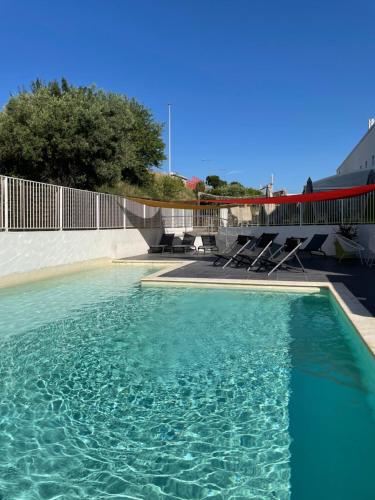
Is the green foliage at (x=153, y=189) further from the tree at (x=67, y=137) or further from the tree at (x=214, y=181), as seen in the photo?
the tree at (x=214, y=181)

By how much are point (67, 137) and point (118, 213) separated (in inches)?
131

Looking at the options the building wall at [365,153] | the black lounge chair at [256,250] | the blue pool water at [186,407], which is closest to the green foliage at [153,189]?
the black lounge chair at [256,250]

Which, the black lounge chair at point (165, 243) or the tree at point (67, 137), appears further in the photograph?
the black lounge chair at point (165, 243)

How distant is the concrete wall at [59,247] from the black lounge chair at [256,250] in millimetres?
4733

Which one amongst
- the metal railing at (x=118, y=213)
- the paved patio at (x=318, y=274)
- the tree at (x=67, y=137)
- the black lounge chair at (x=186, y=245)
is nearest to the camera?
the paved patio at (x=318, y=274)

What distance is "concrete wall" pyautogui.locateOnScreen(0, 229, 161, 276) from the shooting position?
9359 mm

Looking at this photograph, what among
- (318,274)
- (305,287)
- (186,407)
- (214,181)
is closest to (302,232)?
(318,274)

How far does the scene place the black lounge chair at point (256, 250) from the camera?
1042 cm

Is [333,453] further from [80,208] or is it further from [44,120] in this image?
[44,120]

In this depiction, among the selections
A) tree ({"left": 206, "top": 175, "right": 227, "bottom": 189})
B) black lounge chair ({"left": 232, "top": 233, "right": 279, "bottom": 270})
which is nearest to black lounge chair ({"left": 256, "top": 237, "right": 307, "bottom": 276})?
black lounge chair ({"left": 232, "top": 233, "right": 279, "bottom": 270})

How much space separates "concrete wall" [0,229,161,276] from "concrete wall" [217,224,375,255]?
4011 millimetres

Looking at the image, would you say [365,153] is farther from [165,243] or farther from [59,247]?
[59,247]

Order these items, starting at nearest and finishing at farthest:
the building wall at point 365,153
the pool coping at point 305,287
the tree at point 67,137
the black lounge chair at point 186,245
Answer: the pool coping at point 305,287 < the tree at point 67,137 < the black lounge chair at point 186,245 < the building wall at point 365,153

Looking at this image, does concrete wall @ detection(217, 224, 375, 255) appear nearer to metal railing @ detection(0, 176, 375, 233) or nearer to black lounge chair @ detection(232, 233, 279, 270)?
metal railing @ detection(0, 176, 375, 233)
